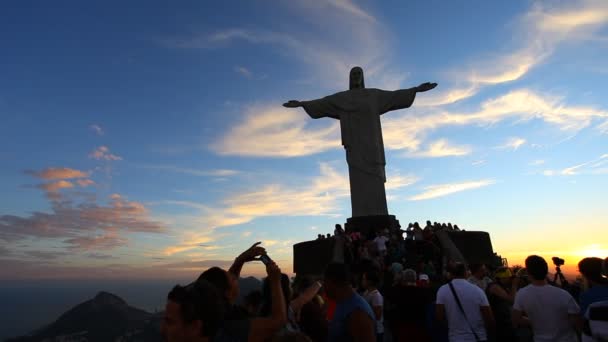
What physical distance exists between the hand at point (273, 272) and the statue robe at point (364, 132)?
15.1 metres

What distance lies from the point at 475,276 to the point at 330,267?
116 inches

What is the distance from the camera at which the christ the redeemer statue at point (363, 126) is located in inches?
693

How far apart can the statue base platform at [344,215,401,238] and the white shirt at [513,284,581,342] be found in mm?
12063

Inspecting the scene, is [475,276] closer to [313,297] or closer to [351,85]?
[313,297]

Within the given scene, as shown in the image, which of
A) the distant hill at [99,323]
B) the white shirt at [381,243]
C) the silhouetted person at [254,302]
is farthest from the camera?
the distant hill at [99,323]

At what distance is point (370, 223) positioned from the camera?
16.4 metres

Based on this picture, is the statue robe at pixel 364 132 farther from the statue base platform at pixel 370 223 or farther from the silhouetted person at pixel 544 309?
the silhouetted person at pixel 544 309

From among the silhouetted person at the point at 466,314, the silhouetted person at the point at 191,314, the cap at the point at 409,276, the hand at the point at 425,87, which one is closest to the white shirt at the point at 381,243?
the cap at the point at 409,276

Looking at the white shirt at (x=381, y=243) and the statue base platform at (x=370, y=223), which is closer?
the white shirt at (x=381, y=243)

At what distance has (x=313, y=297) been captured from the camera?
12.1 ft

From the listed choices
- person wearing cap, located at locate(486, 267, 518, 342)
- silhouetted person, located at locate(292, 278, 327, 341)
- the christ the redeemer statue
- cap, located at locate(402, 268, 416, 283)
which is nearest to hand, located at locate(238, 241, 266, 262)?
silhouetted person, located at locate(292, 278, 327, 341)

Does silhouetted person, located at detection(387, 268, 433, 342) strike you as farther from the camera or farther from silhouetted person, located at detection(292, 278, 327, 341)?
the camera

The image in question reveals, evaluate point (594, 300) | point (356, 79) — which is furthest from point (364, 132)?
point (594, 300)

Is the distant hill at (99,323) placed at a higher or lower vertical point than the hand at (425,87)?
lower
